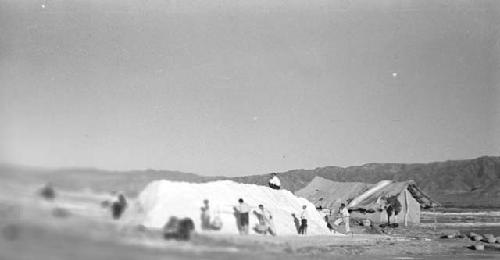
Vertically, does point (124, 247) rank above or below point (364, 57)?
below

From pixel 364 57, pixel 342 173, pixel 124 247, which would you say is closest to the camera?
pixel 124 247

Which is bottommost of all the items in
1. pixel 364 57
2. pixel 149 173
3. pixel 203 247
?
pixel 203 247

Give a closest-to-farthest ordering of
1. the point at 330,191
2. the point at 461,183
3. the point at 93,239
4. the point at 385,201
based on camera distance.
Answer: the point at 93,239 < the point at 385,201 < the point at 330,191 < the point at 461,183

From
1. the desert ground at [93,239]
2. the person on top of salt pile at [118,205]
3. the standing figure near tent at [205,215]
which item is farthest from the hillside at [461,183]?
the person on top of salt pile at [118,205]

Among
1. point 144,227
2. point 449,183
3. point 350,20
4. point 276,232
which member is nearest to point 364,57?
point 350,20

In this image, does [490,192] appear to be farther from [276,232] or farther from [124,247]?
[124,247]

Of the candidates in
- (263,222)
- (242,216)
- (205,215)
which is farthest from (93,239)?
(263,222)

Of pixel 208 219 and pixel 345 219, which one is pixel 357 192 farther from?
pixel 208 219

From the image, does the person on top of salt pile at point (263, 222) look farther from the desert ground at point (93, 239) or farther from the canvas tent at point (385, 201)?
the canvas tent at point (385, 201)
